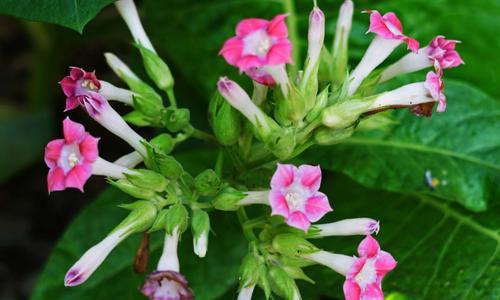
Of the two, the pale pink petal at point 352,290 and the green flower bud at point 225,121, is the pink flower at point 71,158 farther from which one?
the pale pink petal at point 352,290

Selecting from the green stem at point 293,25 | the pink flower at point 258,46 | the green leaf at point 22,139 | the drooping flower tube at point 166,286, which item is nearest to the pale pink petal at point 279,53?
the pink flower at point 258,46

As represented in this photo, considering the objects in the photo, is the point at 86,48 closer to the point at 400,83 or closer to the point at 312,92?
the point at 400,83

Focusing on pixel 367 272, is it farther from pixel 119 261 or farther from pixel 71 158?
pixel 119 261

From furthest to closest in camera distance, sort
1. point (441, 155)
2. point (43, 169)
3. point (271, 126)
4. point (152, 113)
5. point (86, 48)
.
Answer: point (86, 48) < point (43, 169) < point (441, 155) < point (152, 113) < point (271, 126)

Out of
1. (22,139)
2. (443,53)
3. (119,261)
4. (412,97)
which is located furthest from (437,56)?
(22,139)

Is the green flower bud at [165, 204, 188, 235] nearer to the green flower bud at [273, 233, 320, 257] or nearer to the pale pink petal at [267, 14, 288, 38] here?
the green flower bud at [273, 233, 320, 257]

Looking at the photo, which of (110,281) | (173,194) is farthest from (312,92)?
(110,281)

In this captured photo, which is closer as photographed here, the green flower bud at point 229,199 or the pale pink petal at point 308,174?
the pale pink petal at point 308,174
